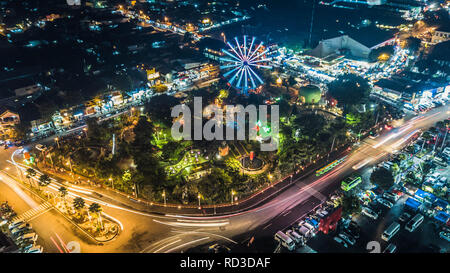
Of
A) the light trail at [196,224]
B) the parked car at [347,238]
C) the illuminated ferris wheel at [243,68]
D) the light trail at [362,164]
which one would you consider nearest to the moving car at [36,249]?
the light trail at [196,224]

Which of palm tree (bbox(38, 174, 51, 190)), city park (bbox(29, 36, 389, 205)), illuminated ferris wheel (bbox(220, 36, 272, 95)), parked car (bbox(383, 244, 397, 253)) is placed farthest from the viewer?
illuminated ferris wheel (bbox(220, 36, 272, 95))

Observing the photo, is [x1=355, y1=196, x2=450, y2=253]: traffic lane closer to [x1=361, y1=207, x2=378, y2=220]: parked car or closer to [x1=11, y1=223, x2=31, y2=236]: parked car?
[x1=361, y1=207, x2=378, y2=220]: parked car

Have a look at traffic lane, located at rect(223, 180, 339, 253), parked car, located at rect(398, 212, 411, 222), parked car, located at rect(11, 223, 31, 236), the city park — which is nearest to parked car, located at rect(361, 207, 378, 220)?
parked car, located at rect(398, 212, 411, 222)

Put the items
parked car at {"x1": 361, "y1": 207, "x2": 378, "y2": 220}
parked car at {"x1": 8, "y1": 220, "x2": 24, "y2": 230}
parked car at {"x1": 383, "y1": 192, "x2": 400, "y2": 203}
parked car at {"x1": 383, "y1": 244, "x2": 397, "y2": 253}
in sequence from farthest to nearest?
parked car at {"x1": 383, "y1": 192, "x2": 400, "y2": 203}
parked car at {"x1": 361, "y1": 207, "x2": 378, "y2": 220}
parked car at {"x1": 8, "y1": 220, "x2": 24, "y2": 230}
parked car at {"x1": 383, "y1": 244, "x2": 397, "y2": 253}

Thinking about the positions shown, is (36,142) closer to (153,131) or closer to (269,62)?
(153,131)

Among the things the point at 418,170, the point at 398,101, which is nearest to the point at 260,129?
the point at 418,170

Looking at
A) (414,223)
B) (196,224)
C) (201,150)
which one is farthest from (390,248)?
(201,150)

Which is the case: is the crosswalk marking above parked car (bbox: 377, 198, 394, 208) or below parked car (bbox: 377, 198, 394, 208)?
below

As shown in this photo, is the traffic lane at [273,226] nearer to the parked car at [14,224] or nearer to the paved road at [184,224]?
the paved road at [184,224]
